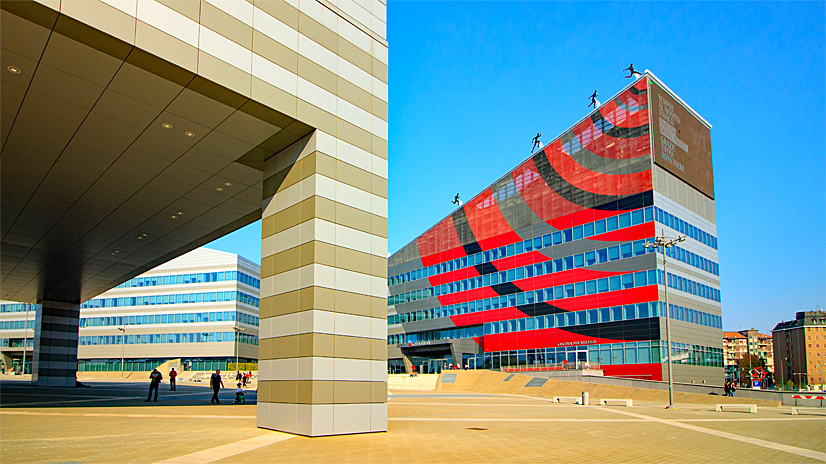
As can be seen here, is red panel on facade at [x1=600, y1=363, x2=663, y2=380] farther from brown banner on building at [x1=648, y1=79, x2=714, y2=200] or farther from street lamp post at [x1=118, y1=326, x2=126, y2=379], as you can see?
street lamp post at [x1=118, y1=326, x2=126, y2=379]

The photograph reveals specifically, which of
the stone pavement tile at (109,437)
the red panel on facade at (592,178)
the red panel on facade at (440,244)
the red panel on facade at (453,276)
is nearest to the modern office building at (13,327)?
the red panel on facade at (440,244)

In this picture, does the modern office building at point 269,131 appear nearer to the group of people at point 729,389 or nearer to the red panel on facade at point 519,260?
the group of people at point 729,389

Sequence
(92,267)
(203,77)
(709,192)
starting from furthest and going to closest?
(709,192) < (92,267) < (203,77)

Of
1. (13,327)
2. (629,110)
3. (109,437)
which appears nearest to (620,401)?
(109,437)

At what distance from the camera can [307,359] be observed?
14.2 meters

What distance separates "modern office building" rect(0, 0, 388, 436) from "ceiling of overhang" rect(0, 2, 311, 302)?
2.4 inches

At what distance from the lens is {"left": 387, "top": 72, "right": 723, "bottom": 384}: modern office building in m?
54.4

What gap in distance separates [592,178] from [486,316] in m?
23.1

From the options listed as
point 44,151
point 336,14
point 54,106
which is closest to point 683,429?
point 336,14

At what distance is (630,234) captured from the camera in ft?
182

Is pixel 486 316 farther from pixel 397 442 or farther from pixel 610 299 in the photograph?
pixel 397 442

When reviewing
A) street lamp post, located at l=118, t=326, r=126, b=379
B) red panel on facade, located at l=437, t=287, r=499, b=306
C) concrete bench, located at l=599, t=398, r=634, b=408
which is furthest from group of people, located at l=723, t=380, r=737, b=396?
street lamp post, located at l=118, t=326, r=126, b=379

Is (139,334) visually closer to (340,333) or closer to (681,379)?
(681,379)

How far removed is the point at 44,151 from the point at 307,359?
435 inches
